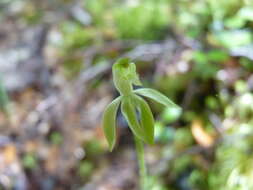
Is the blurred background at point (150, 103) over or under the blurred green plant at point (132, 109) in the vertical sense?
under

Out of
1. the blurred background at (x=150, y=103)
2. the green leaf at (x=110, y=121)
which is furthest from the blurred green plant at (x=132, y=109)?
the blurred background at (x=150, y=103)

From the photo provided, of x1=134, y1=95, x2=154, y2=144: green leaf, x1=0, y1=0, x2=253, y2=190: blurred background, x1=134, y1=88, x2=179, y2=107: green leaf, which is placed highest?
x1=134, y1=88, x2=179, y2=107: green leaf

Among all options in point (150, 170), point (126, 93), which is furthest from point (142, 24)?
point (126, 93)

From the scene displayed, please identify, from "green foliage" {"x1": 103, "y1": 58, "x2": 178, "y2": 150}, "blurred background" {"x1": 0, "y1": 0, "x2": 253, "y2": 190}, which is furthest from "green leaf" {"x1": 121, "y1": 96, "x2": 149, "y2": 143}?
"blurred background" {"x1": 0, "y1": 0, "x2": 253, "y2": 190}

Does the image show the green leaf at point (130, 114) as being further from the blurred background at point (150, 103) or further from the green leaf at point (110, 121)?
the blurred background at point (150, 103)

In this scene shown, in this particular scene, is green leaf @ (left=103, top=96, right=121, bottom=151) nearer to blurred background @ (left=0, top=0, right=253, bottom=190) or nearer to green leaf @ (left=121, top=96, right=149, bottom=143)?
green leaf @ (left=121, top=96, right=149, bottom=143)

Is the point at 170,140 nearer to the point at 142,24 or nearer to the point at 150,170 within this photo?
the point at 150,170
